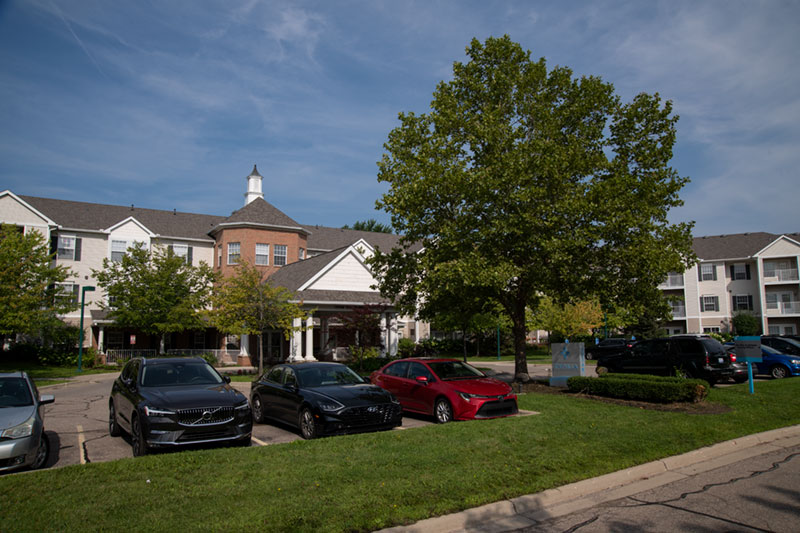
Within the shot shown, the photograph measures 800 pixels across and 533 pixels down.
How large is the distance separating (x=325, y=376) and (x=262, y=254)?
27134 mm

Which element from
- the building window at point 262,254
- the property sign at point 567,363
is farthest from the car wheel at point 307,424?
the building window at point 262,254

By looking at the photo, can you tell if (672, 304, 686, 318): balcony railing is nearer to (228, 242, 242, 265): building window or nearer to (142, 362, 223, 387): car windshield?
(228, 242, 242, 265): building window

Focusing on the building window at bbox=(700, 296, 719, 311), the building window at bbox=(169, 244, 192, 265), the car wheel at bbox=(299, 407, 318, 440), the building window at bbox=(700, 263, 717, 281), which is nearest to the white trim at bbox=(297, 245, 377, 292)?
the building window at bbox=(169, 244, 192, 265)

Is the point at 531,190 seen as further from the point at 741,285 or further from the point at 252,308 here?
the point at 741,285

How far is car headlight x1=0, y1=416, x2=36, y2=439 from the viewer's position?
7.67 meters

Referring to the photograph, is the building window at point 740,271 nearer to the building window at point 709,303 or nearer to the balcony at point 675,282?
the building window at point 709,303

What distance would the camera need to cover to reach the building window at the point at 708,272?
52188mm

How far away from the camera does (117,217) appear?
40344 millimetres

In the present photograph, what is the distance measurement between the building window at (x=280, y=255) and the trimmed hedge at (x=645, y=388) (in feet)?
87.2

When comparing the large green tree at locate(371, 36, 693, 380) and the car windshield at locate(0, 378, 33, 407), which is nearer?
the car windshield at locate(0, 378, 33, 407)

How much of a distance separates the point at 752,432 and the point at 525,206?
8.13m

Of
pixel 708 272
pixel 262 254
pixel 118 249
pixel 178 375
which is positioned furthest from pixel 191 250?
pixel 708 272

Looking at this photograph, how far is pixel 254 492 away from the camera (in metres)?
6.44

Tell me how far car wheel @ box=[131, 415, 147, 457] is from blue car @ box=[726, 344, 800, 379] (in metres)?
20.5
